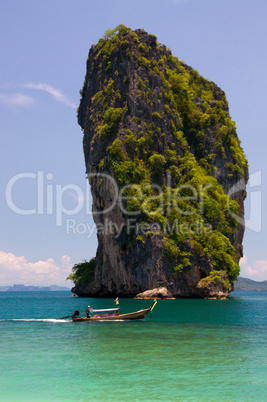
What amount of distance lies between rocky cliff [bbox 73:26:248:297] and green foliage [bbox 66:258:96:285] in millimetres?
762

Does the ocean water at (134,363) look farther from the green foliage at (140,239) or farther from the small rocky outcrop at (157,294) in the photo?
the green foliage at (140,239)

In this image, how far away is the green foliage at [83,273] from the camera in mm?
83062

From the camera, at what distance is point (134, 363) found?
59.7ft

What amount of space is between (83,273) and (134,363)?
68.3m

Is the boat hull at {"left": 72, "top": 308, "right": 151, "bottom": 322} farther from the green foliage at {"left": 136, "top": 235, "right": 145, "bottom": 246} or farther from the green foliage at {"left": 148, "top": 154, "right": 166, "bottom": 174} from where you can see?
the green foliage at {"left": 148, "top": 154, "right": 166, "bottom": 174}

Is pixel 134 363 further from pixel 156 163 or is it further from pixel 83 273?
pixel 83 273

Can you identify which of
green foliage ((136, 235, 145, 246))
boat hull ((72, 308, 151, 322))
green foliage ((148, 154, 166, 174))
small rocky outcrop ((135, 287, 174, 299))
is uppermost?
green foliage ((148, 154, 166, 174))

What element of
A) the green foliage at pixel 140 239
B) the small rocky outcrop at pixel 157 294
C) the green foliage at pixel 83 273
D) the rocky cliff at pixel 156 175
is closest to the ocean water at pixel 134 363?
the small rocky outcrop at pixel 157 294

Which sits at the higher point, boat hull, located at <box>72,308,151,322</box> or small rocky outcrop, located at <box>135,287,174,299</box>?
boat hull, located at <box>72,308,151,322</box>

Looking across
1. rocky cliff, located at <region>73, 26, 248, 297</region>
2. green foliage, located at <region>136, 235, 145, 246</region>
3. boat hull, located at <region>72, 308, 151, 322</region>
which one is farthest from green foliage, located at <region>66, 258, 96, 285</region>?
boat hull, located at <region>72, 308, 151, 322</region>

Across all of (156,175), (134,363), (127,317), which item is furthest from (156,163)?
(134,363)

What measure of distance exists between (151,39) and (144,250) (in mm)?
37179

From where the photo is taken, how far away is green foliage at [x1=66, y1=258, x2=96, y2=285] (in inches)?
3270

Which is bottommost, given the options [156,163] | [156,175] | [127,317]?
[127,317]
